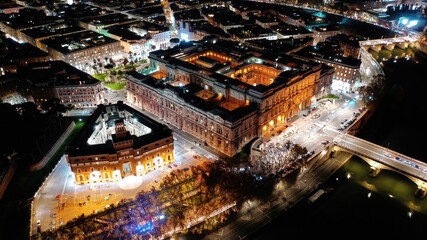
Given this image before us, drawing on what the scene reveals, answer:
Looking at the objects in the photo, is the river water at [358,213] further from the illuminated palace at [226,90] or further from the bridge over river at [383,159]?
the illuminated palace at [226,90]

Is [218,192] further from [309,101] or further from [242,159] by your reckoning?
[309,101]

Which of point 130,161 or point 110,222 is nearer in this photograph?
point 110,222

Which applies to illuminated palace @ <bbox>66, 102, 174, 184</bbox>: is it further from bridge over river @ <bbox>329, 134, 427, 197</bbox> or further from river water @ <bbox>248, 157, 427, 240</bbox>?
bridge over river @ <bbox>329, 134, 427, 197</bbox>

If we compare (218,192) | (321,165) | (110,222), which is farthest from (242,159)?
(110,222)

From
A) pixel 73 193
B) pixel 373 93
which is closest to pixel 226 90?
pixel 373 93

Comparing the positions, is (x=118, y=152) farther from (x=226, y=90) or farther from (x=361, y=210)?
(x=361, y=210)

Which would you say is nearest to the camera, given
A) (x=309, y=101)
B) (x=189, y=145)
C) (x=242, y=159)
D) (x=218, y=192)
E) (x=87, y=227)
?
(x=87, y=227)
